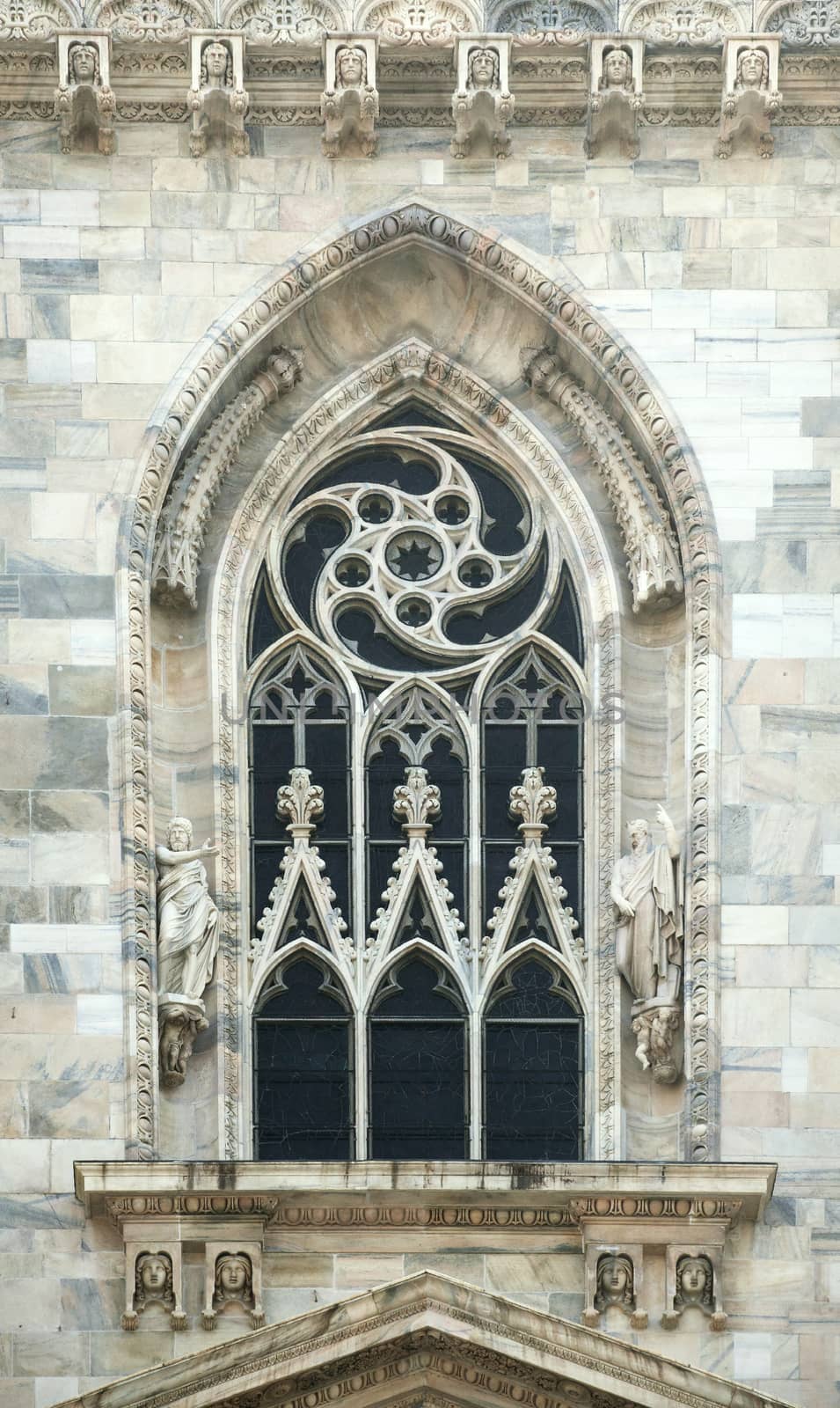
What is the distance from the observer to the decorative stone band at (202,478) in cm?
2478

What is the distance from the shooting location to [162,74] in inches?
1006

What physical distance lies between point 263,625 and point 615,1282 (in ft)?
14.6

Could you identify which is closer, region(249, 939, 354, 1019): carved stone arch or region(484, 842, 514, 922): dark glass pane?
region(249, 939, 354, 1019): carved stone arch

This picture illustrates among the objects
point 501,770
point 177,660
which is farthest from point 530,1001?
point 177,660

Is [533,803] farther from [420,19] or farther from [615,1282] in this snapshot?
[420,19]

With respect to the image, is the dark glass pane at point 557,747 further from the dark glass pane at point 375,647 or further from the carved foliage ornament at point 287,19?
the carved foliage ornament at point 287,19

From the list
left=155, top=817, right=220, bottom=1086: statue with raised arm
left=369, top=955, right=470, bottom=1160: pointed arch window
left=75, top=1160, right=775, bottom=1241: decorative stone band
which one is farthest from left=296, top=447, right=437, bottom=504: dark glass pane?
left=75, top=1160, right=775, bottom=1241: decorative stone band

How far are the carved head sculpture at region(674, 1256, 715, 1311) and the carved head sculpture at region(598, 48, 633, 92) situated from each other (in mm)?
6850

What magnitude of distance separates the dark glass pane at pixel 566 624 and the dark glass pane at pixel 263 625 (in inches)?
59.7

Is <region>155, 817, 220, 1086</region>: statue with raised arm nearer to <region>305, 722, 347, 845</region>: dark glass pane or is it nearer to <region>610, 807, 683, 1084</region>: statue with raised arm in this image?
<region>305, 722, 347, 845</region>: dark glass pane

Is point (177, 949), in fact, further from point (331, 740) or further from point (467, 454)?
point (467, 454)

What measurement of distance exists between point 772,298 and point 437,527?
231 centimetres

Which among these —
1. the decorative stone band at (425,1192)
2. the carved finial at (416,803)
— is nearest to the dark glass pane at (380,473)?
the carved finial at (416,803)

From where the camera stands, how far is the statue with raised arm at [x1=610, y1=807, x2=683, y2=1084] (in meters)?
23.9
